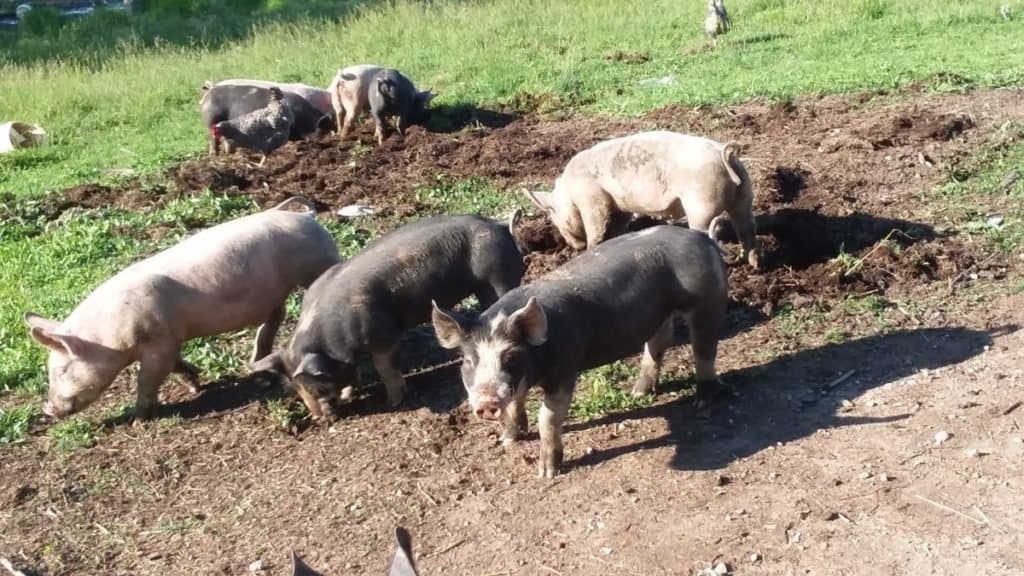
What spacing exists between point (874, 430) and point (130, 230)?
5.86 meters

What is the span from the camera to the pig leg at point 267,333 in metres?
6.22

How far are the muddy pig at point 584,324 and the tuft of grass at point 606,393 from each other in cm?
8

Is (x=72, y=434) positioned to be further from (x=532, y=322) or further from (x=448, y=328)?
(x=532, y=322)

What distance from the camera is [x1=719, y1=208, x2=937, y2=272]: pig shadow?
6766 mm

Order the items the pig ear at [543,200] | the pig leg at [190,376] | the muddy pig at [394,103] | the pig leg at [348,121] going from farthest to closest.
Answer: the pig leg at [348,121]
the muddy pig at [394,103]
the pig ear at [543,200]
the pig leg at [190,376]

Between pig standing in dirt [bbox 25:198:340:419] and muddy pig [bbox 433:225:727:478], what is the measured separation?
171 centimetres

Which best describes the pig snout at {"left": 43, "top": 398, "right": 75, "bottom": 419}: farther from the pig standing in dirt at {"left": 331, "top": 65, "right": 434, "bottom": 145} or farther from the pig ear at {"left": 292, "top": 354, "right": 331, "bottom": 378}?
the pig standing in dirt at {"left": 331, "top": 65, "right": 434, "bottom": 145}

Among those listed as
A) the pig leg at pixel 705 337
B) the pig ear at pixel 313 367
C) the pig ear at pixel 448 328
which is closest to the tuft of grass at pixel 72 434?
the pig ear at pixel 313 367

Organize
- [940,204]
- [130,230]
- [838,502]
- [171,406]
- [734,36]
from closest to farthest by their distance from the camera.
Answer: [838,502] → [171,406] → [940,204] → [130,230] → [734,36]

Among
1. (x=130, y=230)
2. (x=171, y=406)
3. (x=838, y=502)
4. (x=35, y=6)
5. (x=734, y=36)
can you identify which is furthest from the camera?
(x=35, y=6)

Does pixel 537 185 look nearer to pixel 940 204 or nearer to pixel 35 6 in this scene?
pixel 940 204

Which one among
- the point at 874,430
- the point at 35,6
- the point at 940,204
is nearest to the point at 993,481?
the point at 874,430

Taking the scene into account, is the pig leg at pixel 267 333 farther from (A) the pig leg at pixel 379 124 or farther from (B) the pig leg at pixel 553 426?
(A) the pig leg at pixel 379 124

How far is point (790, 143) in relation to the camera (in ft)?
29.2
